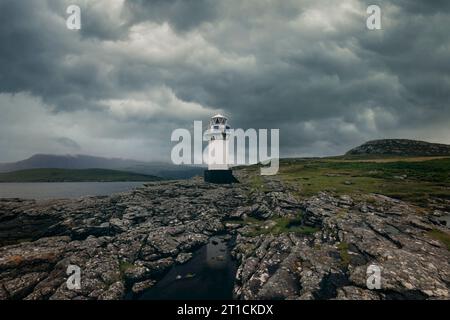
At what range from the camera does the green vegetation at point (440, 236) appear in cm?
3244

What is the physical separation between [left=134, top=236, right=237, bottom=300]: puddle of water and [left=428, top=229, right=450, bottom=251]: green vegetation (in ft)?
95.6

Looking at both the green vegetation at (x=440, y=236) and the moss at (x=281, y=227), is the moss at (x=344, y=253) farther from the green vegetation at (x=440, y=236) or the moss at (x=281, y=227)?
the green vegetation at (x=440, y=236)

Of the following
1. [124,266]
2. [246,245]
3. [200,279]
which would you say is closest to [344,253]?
[246,245]

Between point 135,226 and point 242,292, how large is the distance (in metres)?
27.2

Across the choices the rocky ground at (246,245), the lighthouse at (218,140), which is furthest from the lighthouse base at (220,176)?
the rocky ground at (246,245)

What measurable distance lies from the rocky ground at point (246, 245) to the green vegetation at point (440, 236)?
10.8 inches

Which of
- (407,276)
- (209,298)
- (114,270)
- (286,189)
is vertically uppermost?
(286,189)

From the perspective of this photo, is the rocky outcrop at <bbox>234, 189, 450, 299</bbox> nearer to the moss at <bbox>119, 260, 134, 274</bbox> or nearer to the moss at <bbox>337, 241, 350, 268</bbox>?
the moss at <bbox>337, 241, 350, 268</bbox>

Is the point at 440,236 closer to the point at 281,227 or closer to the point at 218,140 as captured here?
the point at 281,227
